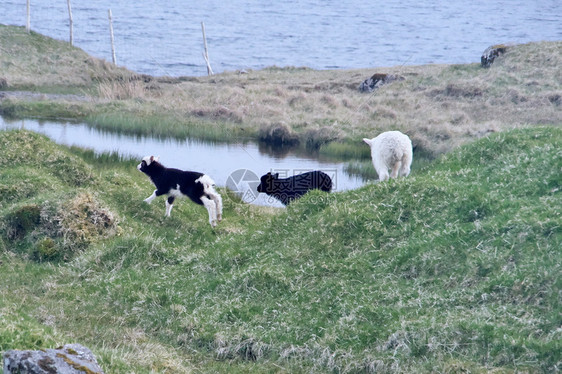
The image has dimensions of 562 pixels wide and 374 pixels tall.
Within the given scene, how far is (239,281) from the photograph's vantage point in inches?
450

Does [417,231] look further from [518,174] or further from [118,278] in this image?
[118,278]

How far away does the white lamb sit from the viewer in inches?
598

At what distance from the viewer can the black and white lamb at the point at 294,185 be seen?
17078mm

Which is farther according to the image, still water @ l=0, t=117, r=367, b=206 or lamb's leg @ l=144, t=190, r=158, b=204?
still water @ l=0, t=117, r=367, b=206

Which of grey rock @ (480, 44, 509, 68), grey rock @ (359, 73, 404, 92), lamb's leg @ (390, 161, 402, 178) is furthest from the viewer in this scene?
grey rock @ (480, 44, 509, 68)

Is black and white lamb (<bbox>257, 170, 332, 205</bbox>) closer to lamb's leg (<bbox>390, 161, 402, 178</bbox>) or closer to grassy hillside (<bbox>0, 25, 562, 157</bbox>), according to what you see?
lamb's leg (<bbox>390, 161, 402, 178</bbox>)

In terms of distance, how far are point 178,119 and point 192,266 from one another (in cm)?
1690

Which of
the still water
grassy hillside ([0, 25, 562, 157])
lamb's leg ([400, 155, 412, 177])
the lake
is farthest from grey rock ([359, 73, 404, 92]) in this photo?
lamb's leg ([400, 155, 412, 177])

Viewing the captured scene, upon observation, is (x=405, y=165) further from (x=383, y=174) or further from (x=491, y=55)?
(x=491, y=55)

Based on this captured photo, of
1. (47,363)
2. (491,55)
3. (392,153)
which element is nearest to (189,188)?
(392,153)

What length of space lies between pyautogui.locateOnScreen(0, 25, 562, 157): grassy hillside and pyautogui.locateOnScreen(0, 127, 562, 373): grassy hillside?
37.2ft

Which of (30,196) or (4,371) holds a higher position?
(4,371)

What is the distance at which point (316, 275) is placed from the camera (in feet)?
37.5

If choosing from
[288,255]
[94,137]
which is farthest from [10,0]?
[288,255]
